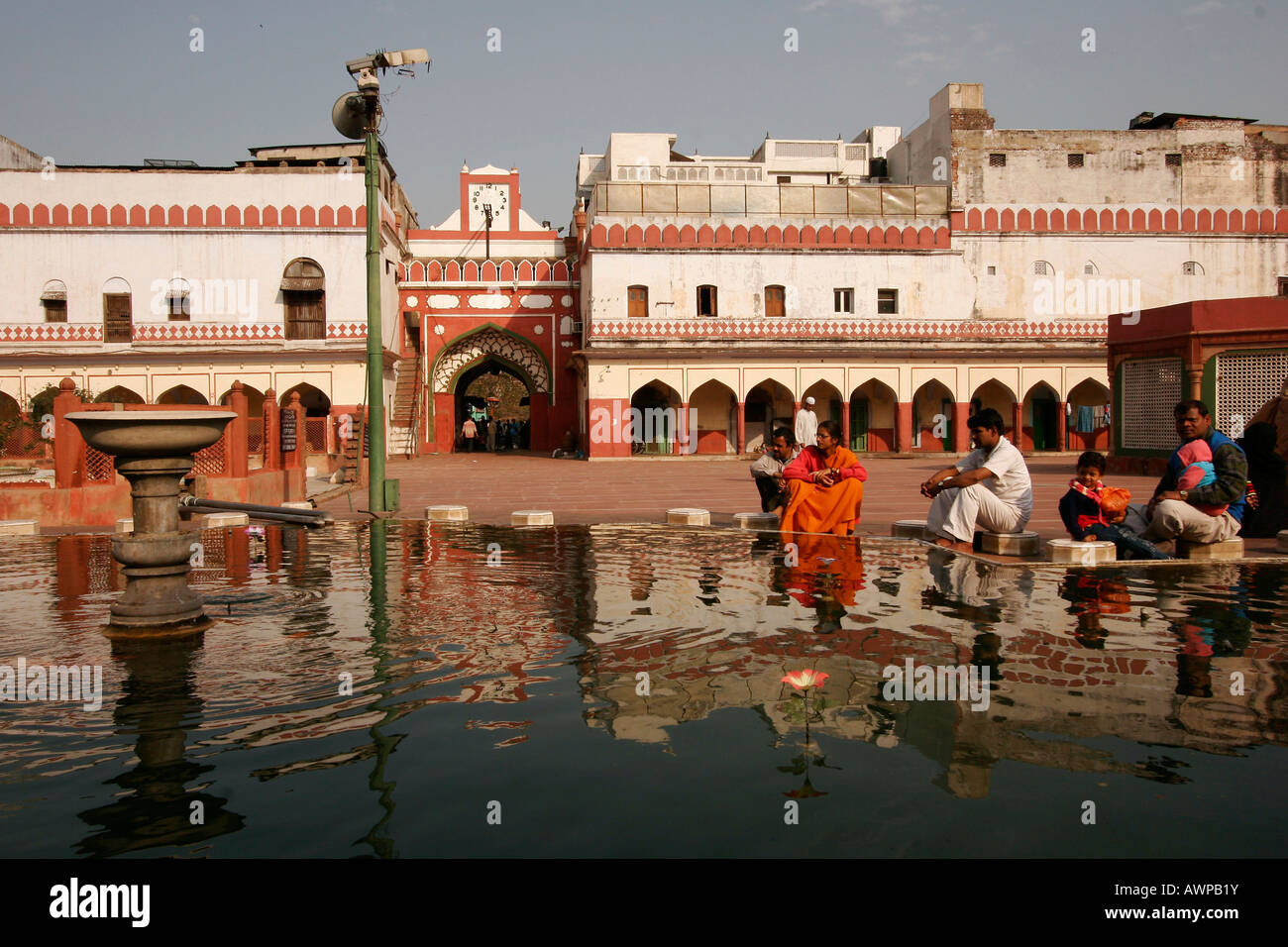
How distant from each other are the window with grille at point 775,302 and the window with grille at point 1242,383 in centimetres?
1427

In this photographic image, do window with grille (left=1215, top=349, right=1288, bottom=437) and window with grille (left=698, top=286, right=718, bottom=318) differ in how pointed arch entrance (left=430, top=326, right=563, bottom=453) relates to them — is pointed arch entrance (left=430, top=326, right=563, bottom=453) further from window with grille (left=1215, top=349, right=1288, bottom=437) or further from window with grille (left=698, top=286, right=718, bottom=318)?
window with grille (left=1215, top=349, right=1288, bottom=437)

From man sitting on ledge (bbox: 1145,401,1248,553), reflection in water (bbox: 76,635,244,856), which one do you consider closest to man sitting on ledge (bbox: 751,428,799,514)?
man sitting on ledge (bbox: 1145,401,1248,553)

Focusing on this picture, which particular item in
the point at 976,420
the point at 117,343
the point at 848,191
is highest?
the point at 848,191

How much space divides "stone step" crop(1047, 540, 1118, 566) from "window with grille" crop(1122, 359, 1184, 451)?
14.1 metres

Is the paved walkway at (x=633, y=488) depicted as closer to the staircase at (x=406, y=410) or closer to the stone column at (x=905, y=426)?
the staircase at (x=406, y=410)

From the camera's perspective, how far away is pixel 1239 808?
9.45 ft

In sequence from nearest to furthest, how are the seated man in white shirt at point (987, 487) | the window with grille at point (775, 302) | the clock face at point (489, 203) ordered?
the seated man in white shirt at point (987, 487) → the window with grille at point (775, 302) → the clock face at point (489, 203)

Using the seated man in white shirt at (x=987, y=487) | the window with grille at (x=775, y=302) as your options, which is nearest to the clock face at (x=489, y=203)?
the window with grille at (x=775, y=302)

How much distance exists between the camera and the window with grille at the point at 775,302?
3159 centimetres

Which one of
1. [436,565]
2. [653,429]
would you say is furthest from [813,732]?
[653,429]

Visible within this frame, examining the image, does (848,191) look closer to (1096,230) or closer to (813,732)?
(1096,230)

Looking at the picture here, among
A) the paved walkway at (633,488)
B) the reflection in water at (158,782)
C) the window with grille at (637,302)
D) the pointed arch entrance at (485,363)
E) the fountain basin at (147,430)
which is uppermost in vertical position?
the window with grille at (637,302)
